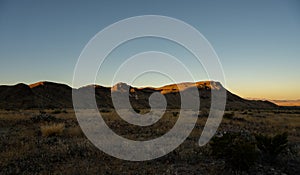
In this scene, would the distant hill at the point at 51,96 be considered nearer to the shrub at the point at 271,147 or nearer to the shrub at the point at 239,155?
the shrub at the point at 271,147

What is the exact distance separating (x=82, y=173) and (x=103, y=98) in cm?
9735

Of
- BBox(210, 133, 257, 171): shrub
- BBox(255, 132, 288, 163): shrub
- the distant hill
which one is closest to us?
BBox(210, 133, 257, 171): shrub

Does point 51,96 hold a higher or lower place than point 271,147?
higher

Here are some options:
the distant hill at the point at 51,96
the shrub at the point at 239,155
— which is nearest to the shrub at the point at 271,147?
the shrub at the point at 239,155

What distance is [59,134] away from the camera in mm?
12430

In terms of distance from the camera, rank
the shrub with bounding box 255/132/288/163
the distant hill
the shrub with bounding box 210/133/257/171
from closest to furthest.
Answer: the shrub with bounding box 210/133/257/171
the shrub with bounding box 255/132/288/163
the distant hill

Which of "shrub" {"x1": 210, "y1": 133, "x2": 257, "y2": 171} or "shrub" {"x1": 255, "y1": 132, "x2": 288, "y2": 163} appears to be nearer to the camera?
"shrub" {"x1": 210, "y1": 133, "x2": 257, "y2": 171}

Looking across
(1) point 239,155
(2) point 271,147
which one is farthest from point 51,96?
(1) point 239,155

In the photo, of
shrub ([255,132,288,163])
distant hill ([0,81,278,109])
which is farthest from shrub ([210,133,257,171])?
distant hill ([0,81,278,109])

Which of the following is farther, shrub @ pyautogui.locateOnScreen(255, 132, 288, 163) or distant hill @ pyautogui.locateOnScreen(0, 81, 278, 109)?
distant hill @ pyautogui.locateOnScreen(0, 81, 278, 109)

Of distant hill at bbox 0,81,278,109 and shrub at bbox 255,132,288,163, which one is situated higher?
distant hill at bbox 0,81,278,109

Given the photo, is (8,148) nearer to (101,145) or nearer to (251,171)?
(101,145)

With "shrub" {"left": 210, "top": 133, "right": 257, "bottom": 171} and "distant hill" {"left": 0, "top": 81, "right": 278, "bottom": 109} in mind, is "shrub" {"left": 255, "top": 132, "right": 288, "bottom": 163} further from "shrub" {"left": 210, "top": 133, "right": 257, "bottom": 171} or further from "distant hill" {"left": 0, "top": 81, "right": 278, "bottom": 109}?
"distant hill" {"left": 0, "top": 81, "right": 278, "bottom": 109}

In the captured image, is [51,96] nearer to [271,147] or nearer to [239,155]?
Result: [271,147]
